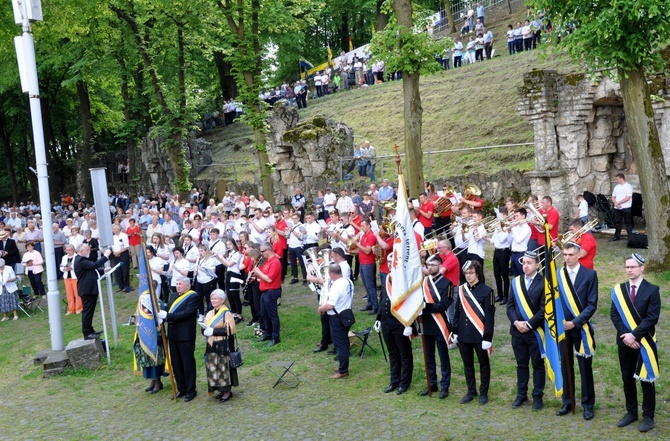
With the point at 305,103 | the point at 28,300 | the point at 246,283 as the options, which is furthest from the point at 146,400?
the point at 305,103

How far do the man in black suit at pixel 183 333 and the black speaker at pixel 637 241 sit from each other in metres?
10.1

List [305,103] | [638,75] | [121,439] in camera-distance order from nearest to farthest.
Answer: [121,439] < [638,75] < [305,103]

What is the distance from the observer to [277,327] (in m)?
12.3

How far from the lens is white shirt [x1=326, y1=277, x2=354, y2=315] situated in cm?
1017

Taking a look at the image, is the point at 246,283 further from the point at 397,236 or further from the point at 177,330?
the point at 397,236

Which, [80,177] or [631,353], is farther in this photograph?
[80,177]

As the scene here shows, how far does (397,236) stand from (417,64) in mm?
8260

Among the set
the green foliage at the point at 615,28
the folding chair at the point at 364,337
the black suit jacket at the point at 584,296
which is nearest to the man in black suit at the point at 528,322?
the black suit jacket at the point at 584,296

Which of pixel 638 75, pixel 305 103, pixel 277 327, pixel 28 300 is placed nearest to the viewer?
pixel 277 327

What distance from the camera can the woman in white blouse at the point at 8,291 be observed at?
16938 mm

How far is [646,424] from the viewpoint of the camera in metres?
7.31

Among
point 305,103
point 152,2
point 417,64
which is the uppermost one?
point 152,2

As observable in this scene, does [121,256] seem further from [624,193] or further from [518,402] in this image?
[518,402]

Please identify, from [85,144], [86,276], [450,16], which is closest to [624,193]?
[86,276]
